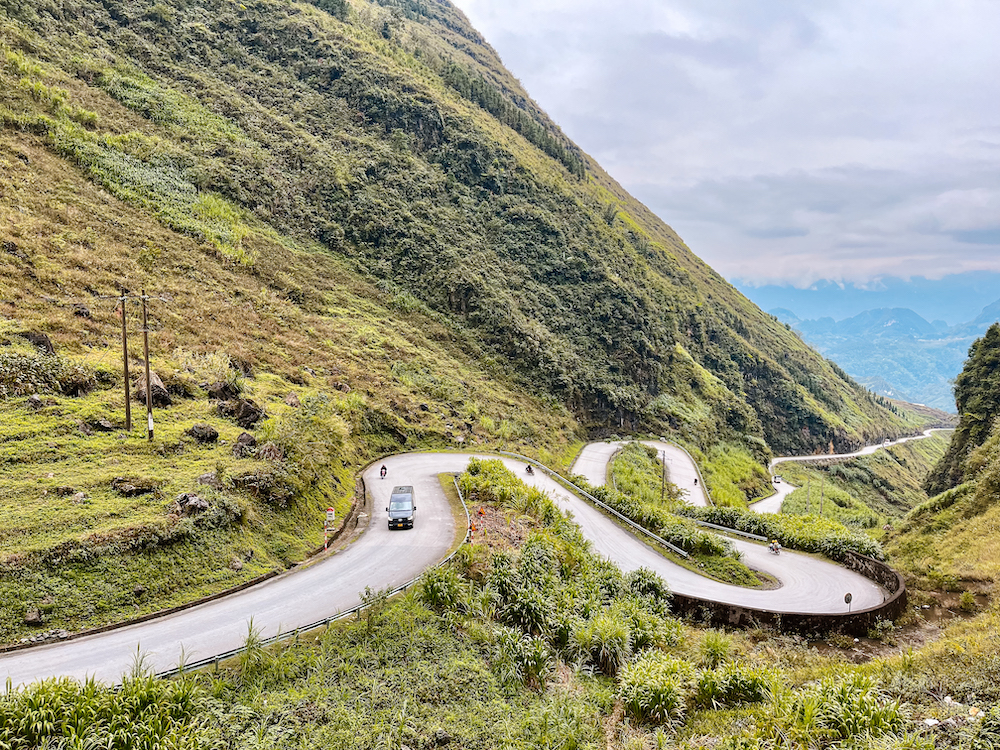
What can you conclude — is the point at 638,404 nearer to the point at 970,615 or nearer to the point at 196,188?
the point at 970,615

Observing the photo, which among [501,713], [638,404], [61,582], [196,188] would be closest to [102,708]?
[61,582]

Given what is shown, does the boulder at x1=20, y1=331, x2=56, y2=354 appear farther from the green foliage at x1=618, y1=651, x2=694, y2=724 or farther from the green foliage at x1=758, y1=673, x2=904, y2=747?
the green foliage at x1=758, y1=673, x2=904, y2=747

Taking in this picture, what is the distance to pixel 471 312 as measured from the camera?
194 ft

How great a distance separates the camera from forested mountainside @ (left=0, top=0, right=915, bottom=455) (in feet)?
132

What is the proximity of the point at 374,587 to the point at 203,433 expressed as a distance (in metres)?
10.8

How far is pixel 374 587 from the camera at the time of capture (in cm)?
1520

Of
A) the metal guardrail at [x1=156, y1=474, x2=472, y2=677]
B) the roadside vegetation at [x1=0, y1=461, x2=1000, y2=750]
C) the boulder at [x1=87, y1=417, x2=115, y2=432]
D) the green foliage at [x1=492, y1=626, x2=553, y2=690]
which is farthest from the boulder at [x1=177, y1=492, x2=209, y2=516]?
the green foliage at [x1=492, y1=626, x2=553, y2=690]

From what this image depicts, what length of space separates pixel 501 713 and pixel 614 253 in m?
81.3

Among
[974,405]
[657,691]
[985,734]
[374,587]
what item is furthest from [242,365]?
[974,405]

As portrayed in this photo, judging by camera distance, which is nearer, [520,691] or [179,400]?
[520,691]

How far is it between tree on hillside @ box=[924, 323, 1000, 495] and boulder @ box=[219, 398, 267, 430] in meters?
53.5

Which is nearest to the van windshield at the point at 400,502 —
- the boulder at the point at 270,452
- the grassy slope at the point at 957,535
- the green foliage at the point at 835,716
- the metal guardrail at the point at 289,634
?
the metal guardrail at the point at 289,634

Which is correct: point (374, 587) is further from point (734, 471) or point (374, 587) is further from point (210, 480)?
point (734, 471)

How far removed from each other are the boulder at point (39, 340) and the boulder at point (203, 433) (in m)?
7.34
